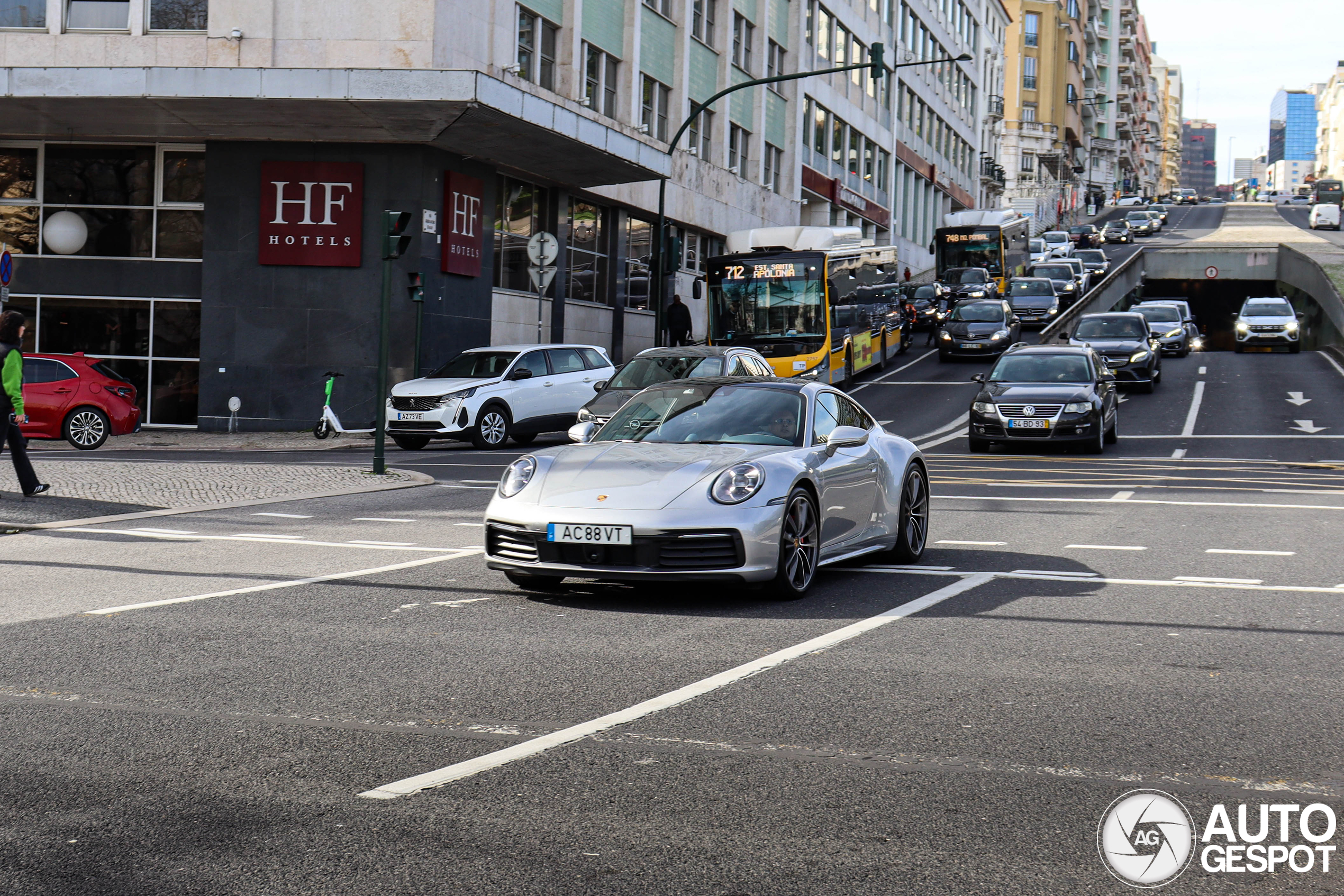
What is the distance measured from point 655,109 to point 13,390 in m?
28.3

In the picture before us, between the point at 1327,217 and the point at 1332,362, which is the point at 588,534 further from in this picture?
the point at 1327,217

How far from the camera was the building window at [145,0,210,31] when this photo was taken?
26.3 metres

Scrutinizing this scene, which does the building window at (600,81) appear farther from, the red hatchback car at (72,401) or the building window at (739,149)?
the red hatchback car at (72,401)

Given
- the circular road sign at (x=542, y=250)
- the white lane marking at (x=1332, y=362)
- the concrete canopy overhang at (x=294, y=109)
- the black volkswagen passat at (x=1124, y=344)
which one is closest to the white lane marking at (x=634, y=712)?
the concrete canopy overhang at (x=294, y=109)

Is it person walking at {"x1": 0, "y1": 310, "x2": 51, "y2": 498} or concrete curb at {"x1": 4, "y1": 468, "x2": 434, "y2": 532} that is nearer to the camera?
concrete curb at {"x1": 4, "y1": 468, "x2": 434, "y2": 532}

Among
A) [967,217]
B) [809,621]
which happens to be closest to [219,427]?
[809,621]

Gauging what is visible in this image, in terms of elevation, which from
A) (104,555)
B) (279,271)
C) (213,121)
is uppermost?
(213,121)

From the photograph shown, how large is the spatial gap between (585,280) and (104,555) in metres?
26.5

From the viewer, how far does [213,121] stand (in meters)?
25.8

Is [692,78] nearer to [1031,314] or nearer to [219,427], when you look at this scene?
[1031,314]

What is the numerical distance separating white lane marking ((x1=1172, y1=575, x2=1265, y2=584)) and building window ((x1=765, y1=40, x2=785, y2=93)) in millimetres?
40419

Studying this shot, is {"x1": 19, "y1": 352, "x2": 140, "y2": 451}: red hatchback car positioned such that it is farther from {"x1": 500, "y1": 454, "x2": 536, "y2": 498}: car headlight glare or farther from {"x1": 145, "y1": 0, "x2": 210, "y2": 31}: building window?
{"x1": 500, "y1": 454, "x2": 536, "y2": 498}: car headlight glare

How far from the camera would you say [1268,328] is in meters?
43.9

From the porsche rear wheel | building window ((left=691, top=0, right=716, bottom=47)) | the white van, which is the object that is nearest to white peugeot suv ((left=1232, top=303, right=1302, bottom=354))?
building window ((left=691, top=0, right=716, bottom=47))
